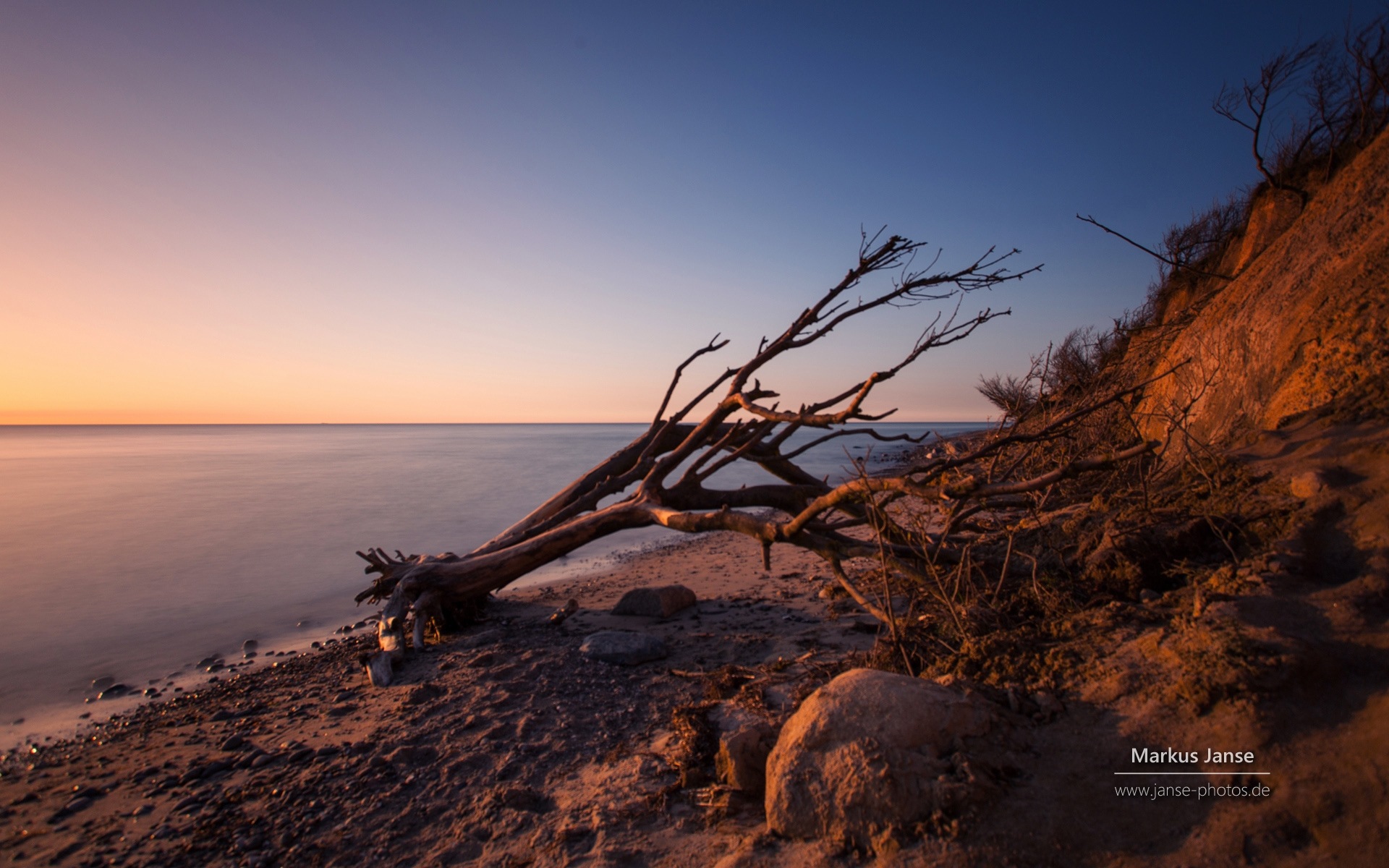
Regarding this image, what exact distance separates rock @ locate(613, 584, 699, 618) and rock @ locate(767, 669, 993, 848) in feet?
10.9

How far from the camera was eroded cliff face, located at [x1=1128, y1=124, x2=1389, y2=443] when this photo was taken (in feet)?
11.2

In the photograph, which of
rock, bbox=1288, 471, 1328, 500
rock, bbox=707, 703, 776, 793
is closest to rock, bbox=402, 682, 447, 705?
rock, bbox=707, 703, 776, 793

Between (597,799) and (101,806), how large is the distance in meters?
2.82

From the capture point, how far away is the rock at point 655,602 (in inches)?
226

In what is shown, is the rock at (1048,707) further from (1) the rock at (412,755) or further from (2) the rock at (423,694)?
(2) the rock at (423,694)

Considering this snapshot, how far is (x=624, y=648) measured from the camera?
4559 millimetres

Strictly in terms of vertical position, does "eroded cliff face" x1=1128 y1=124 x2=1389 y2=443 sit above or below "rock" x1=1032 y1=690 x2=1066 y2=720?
above

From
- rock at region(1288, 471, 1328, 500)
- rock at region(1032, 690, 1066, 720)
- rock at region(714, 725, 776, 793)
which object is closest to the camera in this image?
rock at region(1032, 690, 1066, 720)

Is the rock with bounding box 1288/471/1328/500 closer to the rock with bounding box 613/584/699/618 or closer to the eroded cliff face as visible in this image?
the eroded cliff face

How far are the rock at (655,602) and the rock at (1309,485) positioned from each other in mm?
4467

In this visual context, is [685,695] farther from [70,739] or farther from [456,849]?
[70,739]

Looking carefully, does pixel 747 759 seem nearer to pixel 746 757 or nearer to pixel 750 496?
pixel 746 757

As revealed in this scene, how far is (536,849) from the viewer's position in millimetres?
2508

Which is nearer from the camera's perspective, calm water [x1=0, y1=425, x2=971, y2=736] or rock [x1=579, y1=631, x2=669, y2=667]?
rock [x1=579, y1=631, x2=669, y2=667]
